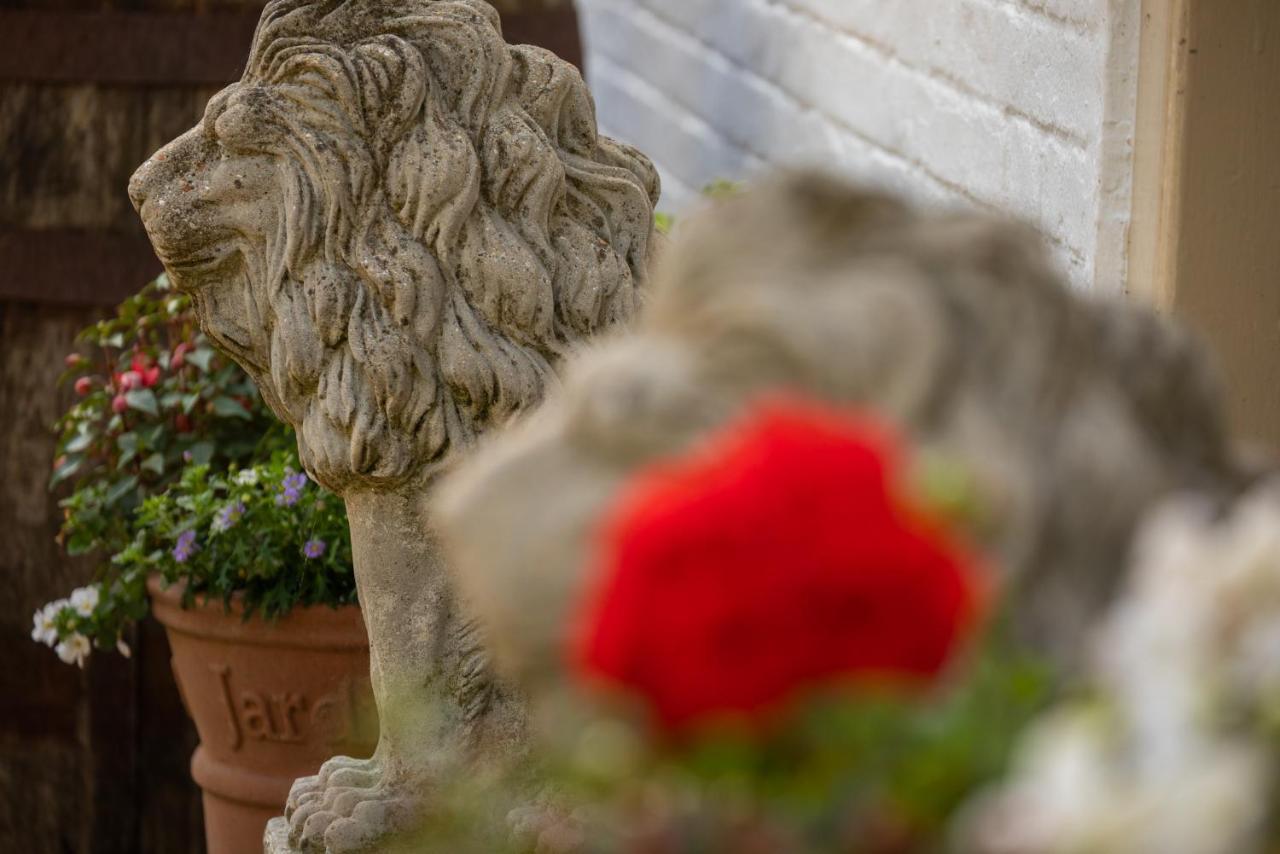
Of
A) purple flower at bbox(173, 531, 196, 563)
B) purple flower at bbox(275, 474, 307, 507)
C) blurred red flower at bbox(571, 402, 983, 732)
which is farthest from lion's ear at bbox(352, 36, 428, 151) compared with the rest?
Answer: blurred red flower at bbox(571, 402, 983, 732)

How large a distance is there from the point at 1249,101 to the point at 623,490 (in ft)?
6.44

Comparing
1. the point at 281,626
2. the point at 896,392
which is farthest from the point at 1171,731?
the point at 281,626

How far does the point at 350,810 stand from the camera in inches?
87.1

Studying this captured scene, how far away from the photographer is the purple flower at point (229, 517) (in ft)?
10.2

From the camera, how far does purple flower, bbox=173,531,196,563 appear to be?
10.2 feet

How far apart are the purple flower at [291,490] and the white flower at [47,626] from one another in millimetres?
614

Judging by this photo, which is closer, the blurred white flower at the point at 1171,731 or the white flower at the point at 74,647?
the blurred white flower at the point at 1171,731

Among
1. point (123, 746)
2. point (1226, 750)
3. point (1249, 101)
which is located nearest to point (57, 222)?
point (123, 746)

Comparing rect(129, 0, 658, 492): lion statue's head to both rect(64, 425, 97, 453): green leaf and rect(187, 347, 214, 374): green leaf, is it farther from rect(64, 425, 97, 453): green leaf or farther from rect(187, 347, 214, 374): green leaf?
rect(64, 425, 97, 453): green leaf

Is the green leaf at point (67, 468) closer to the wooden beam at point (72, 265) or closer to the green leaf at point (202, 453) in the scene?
the green leaf at point (202, 453)

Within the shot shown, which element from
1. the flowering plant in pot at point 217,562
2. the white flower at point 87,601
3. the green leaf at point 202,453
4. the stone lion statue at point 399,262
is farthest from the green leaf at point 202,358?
the stone lion statue at point 399,262

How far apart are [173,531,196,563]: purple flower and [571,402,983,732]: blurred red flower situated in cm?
235

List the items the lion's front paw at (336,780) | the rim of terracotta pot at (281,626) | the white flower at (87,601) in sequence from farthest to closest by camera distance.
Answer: the white flower at (87,601)
the rim of terracotta pot at (281,626)
the lion's front paw at (336,780)

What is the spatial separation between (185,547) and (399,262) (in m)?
1.14
